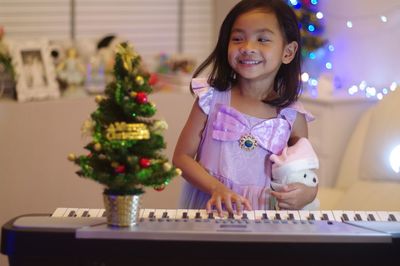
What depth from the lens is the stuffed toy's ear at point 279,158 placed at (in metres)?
1.89

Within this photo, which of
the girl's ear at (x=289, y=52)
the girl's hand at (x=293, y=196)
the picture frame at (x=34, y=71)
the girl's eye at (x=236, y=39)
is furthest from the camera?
the picture frame at (x=34, y=71)

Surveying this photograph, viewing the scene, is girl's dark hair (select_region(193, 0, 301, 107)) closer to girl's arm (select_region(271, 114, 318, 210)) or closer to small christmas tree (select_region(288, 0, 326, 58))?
girl's arm (select_region(271, 114, 318, 210))

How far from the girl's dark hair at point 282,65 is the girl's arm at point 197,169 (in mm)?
114

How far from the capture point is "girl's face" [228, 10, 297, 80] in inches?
74.2

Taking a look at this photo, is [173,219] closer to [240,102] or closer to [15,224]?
[15,224]

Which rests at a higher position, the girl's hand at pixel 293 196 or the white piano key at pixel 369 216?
the white piano key at pixel 369 216

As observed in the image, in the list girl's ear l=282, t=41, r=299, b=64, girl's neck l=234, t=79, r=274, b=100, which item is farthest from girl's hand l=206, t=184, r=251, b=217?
girl's ear l=282, t=41, r=299, b=64

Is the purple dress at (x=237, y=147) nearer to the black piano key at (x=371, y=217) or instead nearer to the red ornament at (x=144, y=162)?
the black piano key at (x=371, y=217)

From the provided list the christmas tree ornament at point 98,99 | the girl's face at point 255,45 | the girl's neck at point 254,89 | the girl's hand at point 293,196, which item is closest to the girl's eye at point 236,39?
the girl's face at point 255,45

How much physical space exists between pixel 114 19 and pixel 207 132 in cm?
205

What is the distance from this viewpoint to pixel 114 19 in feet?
12.8

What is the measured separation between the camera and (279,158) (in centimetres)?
192

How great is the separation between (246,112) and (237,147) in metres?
0.10

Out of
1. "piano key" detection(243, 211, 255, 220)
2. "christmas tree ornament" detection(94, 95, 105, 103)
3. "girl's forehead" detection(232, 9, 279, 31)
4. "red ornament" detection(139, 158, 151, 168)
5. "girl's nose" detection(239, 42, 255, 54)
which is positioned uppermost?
"girl's forehead" detection(232, 9, 279, 31)
